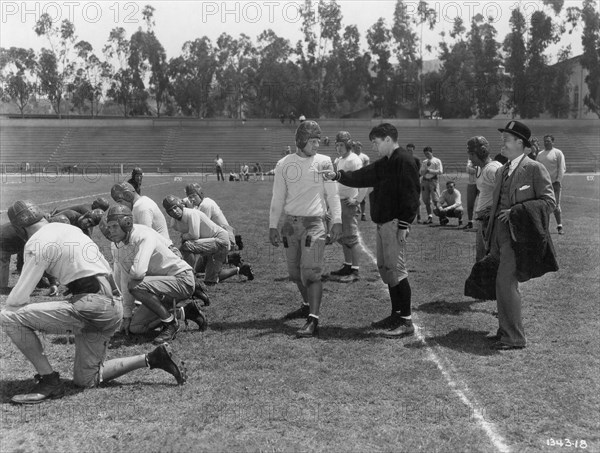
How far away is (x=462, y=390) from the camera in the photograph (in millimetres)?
4766

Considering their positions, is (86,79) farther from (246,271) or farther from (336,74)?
(246,271)

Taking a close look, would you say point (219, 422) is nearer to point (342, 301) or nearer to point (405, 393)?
point (405, 393)

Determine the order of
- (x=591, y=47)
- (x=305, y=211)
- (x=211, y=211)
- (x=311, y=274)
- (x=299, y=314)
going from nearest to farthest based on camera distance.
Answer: (x=311, y=274) → (x=305, y=211) → (x=299, y=314) → (x=211, y=211) → (x=591, y=47)

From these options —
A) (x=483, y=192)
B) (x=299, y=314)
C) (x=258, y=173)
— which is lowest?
(x=258, y=173)

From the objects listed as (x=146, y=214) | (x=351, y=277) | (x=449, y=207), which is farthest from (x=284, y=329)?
(x=449, y=207)

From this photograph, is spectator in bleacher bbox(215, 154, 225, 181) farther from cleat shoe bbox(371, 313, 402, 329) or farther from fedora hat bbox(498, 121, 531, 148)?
fedora hat bbox(498, 121, 531, 148)

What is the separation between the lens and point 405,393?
4.72 metres

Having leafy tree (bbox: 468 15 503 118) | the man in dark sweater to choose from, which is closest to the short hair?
the man in dark sweater

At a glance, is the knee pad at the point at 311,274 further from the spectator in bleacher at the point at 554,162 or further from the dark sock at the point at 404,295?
the spectator in bleacher at the point at 554,162

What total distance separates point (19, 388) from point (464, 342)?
392 centimetres

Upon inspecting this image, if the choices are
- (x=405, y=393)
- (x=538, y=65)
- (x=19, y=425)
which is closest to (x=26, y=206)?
(x=19, y=425)

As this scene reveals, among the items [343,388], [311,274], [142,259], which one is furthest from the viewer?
[311,274]

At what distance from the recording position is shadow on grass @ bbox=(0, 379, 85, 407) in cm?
478

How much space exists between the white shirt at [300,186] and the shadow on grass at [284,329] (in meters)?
1.07
